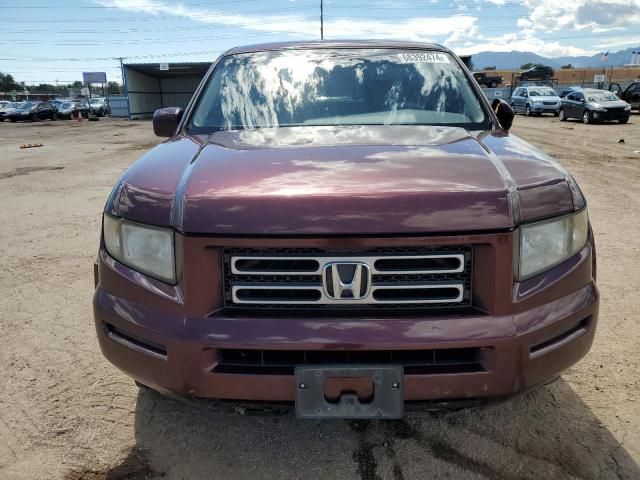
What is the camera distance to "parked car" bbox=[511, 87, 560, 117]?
2736 centimetres

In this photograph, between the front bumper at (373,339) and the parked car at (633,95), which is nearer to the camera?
the front bumper at (373,339)

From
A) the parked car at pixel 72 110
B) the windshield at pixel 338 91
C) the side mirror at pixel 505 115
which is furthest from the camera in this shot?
the parked car at pixel 72 110

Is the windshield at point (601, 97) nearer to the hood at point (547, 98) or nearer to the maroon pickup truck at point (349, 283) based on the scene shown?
the hood at point (547, 98)

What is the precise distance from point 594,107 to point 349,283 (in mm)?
23481

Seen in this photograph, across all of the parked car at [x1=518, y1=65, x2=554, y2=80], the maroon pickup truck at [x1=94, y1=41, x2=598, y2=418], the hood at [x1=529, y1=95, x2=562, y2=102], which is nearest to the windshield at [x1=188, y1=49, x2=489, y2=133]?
the maroon pickup truck at [x1=94, y1=41, x2=598, y2=418]

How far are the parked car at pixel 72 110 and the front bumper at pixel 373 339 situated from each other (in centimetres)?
4475

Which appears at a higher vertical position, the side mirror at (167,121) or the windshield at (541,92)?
the windshield at (541,92)

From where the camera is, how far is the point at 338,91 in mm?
3062

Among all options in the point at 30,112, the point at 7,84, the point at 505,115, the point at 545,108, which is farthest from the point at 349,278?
the point at 7,84

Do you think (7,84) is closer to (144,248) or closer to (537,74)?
(537,74)

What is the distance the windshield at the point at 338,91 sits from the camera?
291cm

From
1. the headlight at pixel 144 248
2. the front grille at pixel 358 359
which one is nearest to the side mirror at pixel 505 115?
the front grille at pixel 358 359

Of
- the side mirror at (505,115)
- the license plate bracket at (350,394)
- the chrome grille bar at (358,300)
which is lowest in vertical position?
the license plate bracket at (350,394)

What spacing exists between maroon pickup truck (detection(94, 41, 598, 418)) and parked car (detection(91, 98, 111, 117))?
46.0m
